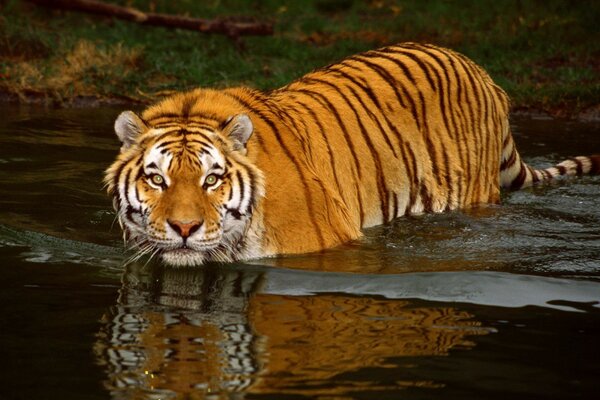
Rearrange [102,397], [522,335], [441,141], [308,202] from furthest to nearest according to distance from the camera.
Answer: [441,141], [308,202], [522,335], [102,397]

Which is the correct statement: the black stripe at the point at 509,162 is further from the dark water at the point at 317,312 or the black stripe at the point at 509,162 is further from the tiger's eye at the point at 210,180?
the tiger's eye at the point at 210,180

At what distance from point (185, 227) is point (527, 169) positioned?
3.02 metres

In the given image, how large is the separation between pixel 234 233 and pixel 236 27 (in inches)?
236

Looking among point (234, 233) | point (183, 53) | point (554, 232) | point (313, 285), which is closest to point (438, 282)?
point (313, 285)

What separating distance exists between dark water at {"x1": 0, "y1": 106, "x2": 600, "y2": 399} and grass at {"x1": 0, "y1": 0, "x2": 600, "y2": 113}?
3.11m

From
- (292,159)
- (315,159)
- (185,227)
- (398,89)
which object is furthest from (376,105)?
(185,227)

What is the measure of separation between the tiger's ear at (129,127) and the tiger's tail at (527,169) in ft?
8.55

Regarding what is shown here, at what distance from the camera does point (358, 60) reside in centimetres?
628

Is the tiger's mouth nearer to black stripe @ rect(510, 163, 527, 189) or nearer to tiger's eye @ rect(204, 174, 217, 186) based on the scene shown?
tiger's eye @ rect(204, 174, 217, 186)

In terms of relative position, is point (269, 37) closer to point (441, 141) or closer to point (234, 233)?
point (441, 141)

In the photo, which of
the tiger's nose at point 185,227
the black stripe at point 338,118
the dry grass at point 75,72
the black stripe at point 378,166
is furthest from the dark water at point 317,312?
the dry grass at point 75,72

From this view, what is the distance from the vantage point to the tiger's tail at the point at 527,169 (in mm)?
6812

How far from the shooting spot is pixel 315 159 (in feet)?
17.8

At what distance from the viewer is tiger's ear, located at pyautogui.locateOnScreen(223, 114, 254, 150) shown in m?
4.82
